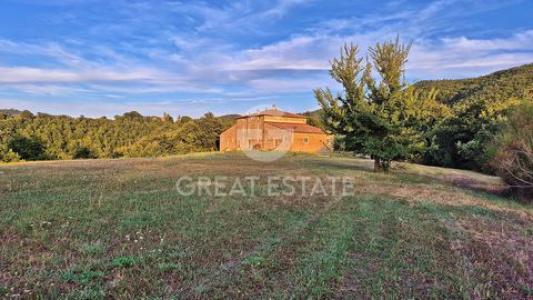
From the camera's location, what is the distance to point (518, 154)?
963 centimetres

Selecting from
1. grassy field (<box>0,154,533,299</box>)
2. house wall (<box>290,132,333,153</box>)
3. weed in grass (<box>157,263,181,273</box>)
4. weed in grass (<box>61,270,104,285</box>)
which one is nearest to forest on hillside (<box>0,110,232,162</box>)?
house wall (<box>290,132,333,153</box>)

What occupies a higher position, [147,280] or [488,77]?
[488,77]

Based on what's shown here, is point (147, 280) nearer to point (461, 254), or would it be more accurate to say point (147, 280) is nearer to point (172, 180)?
point (461, 254)

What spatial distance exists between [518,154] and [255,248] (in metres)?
9.08

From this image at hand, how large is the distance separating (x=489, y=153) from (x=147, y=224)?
10.7m

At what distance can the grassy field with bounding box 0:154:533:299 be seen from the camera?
3.18 metres

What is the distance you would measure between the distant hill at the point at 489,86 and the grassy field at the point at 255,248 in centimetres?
2284

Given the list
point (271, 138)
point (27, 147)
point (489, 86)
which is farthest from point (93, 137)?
point (489, 86)

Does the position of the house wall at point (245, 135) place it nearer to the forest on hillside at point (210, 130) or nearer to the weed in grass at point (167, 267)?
the forest on hillside at point (210, 130)

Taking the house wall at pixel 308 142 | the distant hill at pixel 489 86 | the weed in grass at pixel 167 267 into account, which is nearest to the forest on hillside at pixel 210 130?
the distant hill at pixel 489 86

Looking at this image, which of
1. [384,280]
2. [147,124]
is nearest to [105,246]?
[384,280]

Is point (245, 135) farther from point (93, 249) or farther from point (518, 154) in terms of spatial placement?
point (93, 249)

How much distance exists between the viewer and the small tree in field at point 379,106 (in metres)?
13.0

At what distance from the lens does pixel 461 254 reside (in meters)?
4.21
